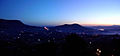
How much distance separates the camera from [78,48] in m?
17.3

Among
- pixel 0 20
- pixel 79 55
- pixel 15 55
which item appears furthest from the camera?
pixel 0 20

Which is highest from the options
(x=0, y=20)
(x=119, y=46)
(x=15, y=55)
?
(x=0, y=20)

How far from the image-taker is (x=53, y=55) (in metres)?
16.5

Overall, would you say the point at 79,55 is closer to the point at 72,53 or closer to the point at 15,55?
the point at 72,53

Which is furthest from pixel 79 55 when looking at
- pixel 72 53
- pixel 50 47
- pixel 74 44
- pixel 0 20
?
pixel 0 20

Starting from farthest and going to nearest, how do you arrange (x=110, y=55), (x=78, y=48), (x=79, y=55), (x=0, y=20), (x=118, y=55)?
(x=0, y=20) < (x=110, y=55) < (x=118, y=55) < (x=78, y=48) < (x=79, y=55)

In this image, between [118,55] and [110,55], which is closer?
[118,55]

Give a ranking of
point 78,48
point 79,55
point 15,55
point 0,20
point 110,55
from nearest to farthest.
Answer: point 79,55 → point 78,48 → point 110,55 → point 15,55 → point 0,20

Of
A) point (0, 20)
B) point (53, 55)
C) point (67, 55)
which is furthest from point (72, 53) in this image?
point (0, 20)

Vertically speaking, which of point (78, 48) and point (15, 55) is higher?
point (78, 48)

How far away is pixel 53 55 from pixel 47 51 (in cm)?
87

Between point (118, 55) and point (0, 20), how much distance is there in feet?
327

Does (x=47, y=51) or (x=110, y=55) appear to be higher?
(x=47, y=51)

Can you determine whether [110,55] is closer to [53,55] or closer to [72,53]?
[72,53]
